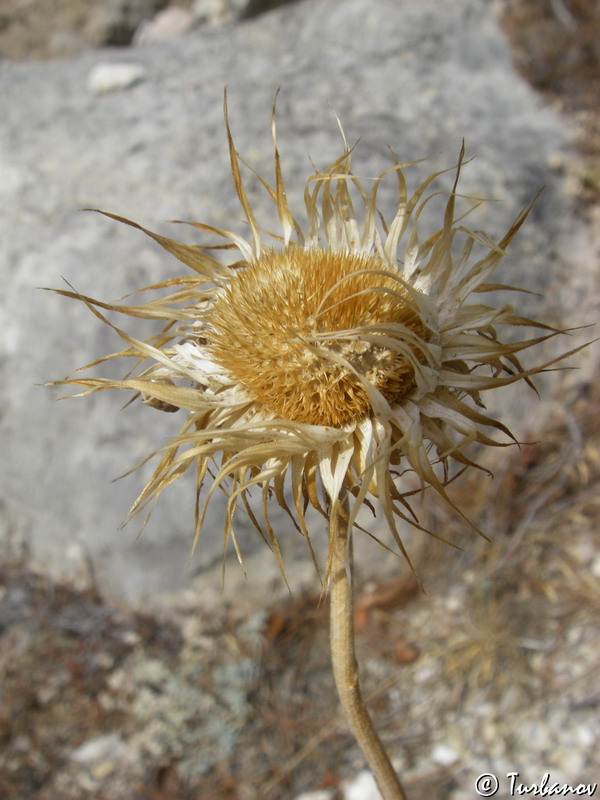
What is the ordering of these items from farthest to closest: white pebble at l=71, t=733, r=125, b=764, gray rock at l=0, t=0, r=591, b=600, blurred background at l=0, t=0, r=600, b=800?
1. gray rock at l=0, t=0, r=591, b=600
2. white pebble at l=71, t=733, r=125, b=764
3. blurred background at l=0, t=0, r=600, b=800

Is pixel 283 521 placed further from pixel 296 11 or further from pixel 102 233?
pixel 296 11

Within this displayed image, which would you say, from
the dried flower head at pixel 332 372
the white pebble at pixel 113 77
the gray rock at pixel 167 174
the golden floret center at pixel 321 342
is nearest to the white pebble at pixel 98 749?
the gray rock at pixel 167 174

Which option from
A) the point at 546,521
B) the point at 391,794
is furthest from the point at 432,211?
the point at 391,794

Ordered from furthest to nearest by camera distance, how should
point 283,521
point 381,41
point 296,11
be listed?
point 296,11
point 381,41
point 283,521

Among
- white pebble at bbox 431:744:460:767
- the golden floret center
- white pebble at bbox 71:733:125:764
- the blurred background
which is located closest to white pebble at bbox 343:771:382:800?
the blurred background

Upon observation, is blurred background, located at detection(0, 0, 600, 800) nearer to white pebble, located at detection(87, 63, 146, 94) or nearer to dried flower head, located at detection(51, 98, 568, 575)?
white pebble, located at detection(87, 63, 146, 94)

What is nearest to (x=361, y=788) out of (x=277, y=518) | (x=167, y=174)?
(x=277, y=518)
